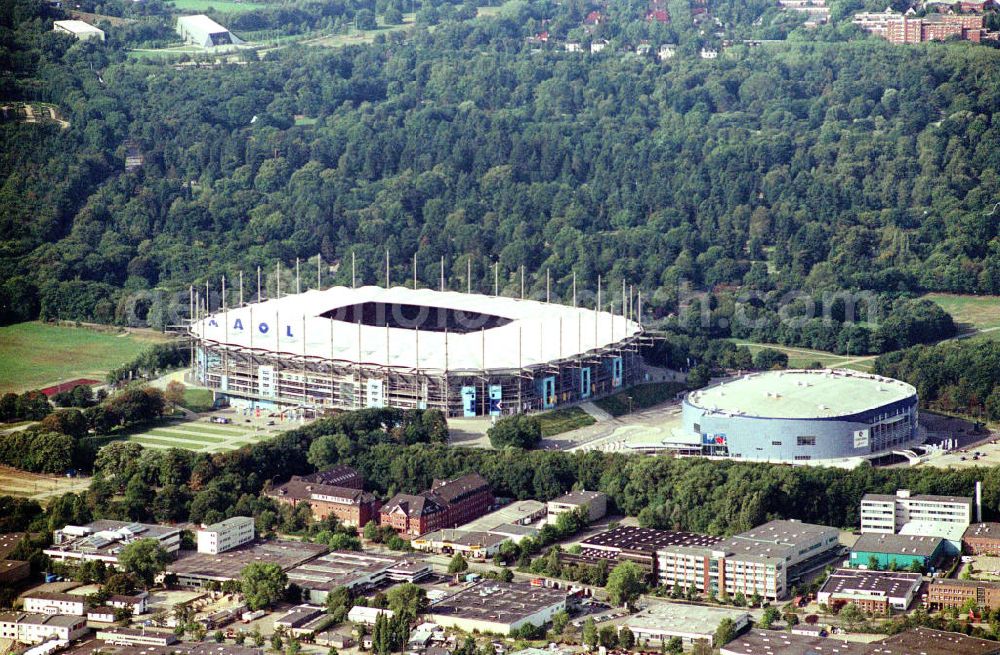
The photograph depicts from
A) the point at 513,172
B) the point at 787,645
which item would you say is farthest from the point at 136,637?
the point at 513,172

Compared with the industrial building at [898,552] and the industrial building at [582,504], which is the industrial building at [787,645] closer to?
the industrial building at [898,552]

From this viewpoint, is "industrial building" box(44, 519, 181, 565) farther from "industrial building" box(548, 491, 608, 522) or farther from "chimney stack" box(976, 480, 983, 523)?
"chimney stack" box(976, 480, 983, 523)

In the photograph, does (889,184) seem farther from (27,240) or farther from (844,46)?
(27,240)

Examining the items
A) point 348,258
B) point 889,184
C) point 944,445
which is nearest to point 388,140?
point 348,258

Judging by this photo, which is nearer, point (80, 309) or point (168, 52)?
point (80, 309)

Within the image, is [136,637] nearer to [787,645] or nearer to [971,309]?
[787,645]

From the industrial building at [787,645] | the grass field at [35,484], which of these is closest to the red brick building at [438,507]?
the grass field at [35,484]

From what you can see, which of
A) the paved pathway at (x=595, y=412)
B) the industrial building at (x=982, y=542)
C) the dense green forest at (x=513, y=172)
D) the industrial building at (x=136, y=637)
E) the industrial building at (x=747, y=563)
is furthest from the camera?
the dense green forest at (x=513, y=172)
